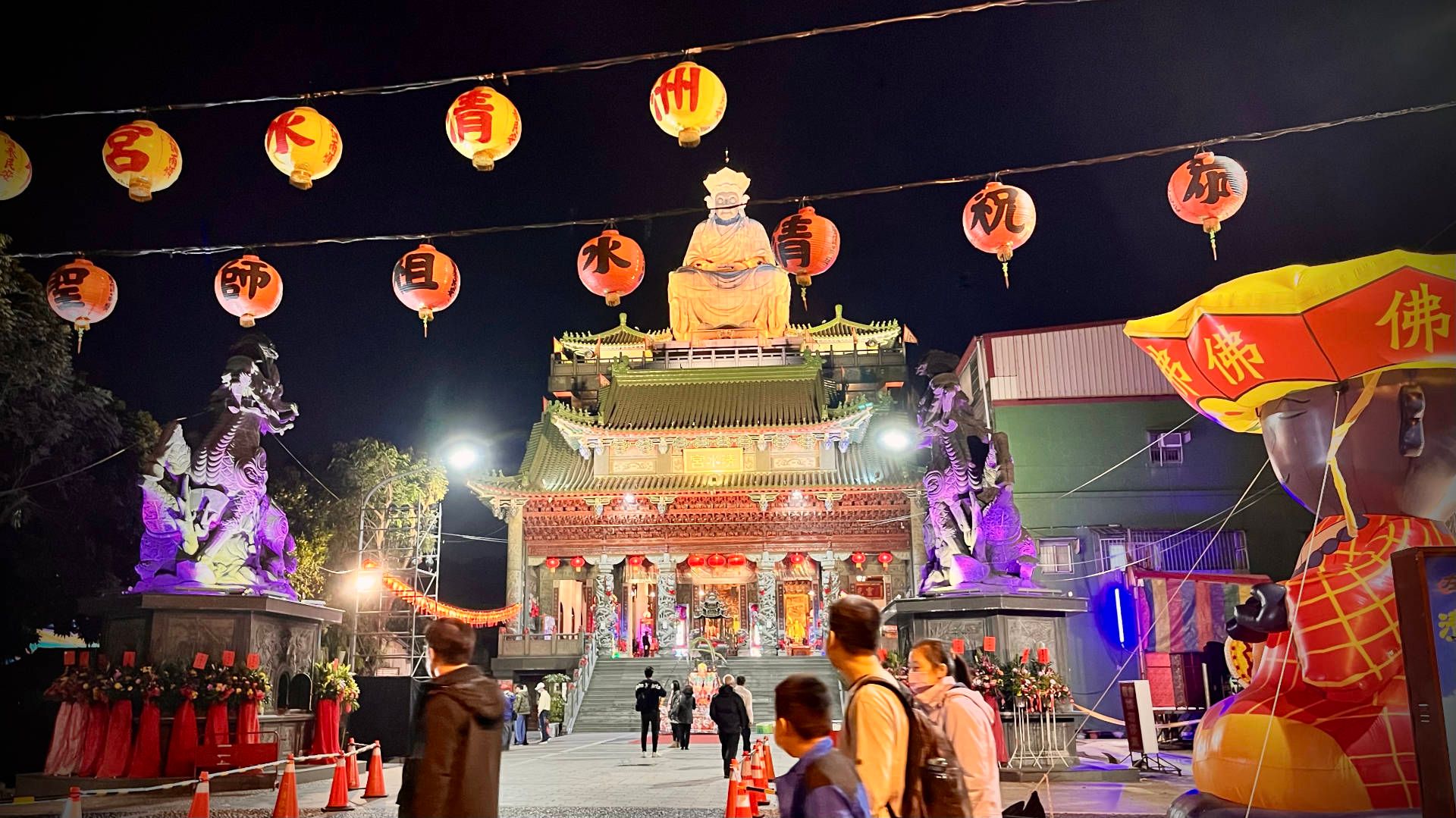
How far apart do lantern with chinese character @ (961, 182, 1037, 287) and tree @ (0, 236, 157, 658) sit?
1231 centimetres

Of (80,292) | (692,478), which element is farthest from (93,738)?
(692,478)

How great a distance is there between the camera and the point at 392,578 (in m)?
22.6

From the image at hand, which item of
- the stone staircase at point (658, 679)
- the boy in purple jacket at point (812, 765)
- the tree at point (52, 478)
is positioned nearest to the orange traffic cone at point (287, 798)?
the boy in purple jacket at point (812, 765)

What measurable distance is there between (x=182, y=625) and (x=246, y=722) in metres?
1.33

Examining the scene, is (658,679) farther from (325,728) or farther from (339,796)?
(339,796)

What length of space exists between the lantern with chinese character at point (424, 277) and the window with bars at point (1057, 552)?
1536cm

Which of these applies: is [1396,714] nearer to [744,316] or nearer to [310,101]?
[310,101]

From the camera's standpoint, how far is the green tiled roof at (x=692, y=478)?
30141 mm

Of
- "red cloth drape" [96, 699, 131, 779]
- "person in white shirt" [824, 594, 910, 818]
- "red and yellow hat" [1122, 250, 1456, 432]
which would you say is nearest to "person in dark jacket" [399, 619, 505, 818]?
"person in white shirt" [824, 594, 910, 818]

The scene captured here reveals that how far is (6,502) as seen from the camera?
1495 centimetres

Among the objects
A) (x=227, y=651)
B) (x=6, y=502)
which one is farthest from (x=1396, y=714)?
(x=6, y=502)

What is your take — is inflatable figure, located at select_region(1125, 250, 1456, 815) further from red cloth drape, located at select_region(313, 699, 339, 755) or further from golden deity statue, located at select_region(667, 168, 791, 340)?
golden deity statue, located at select_region(667, 168, 791, 340)

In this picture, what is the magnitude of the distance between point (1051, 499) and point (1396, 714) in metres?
17.5

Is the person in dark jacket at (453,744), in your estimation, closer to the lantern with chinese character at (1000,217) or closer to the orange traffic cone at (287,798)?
the orange traffic cone at (287,798)
